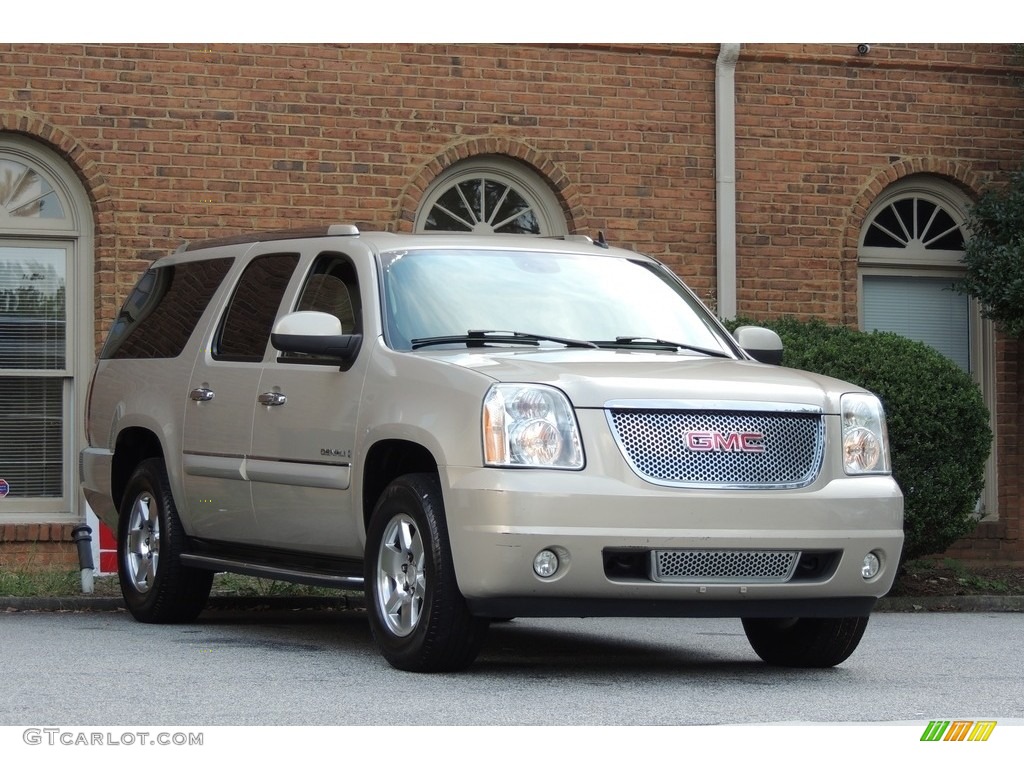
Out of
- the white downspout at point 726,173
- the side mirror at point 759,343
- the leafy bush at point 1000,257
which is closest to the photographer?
the side mirror at point 759,343

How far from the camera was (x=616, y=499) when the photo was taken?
716 cm

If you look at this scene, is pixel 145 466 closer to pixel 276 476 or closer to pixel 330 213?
pixel 276 476

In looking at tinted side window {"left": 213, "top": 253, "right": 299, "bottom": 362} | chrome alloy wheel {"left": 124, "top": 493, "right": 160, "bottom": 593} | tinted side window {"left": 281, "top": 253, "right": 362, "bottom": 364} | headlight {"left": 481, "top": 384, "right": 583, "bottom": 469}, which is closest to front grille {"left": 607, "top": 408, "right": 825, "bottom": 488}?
headlight {"left": 481, "top": 384, "right": 583, "bottom": 469}

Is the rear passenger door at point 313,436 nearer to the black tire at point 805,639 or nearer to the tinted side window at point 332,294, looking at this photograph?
the tinted side window at point 332,294

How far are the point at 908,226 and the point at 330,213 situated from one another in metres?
5.17

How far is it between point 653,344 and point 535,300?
→ 1.89 ft

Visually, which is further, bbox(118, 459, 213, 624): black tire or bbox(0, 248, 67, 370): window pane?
bbox(0, 248, 67, 370): window pane

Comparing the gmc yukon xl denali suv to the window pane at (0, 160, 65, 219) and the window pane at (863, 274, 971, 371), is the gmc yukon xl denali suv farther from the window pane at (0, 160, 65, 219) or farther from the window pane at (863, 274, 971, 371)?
the window pane at (863, 274, 971, 371)

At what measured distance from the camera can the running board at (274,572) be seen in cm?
817

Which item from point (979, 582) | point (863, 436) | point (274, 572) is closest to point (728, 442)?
point (863, 436)

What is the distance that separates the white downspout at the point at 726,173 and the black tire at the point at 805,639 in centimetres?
687

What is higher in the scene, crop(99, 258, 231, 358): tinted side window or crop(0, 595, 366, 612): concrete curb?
crop(99, 258, 231, 358): tinted side window

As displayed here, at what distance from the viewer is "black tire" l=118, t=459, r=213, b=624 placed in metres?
9.68

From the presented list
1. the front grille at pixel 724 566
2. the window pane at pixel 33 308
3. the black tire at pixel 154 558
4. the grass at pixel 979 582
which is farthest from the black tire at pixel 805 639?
the window pane at pixel 33 308
